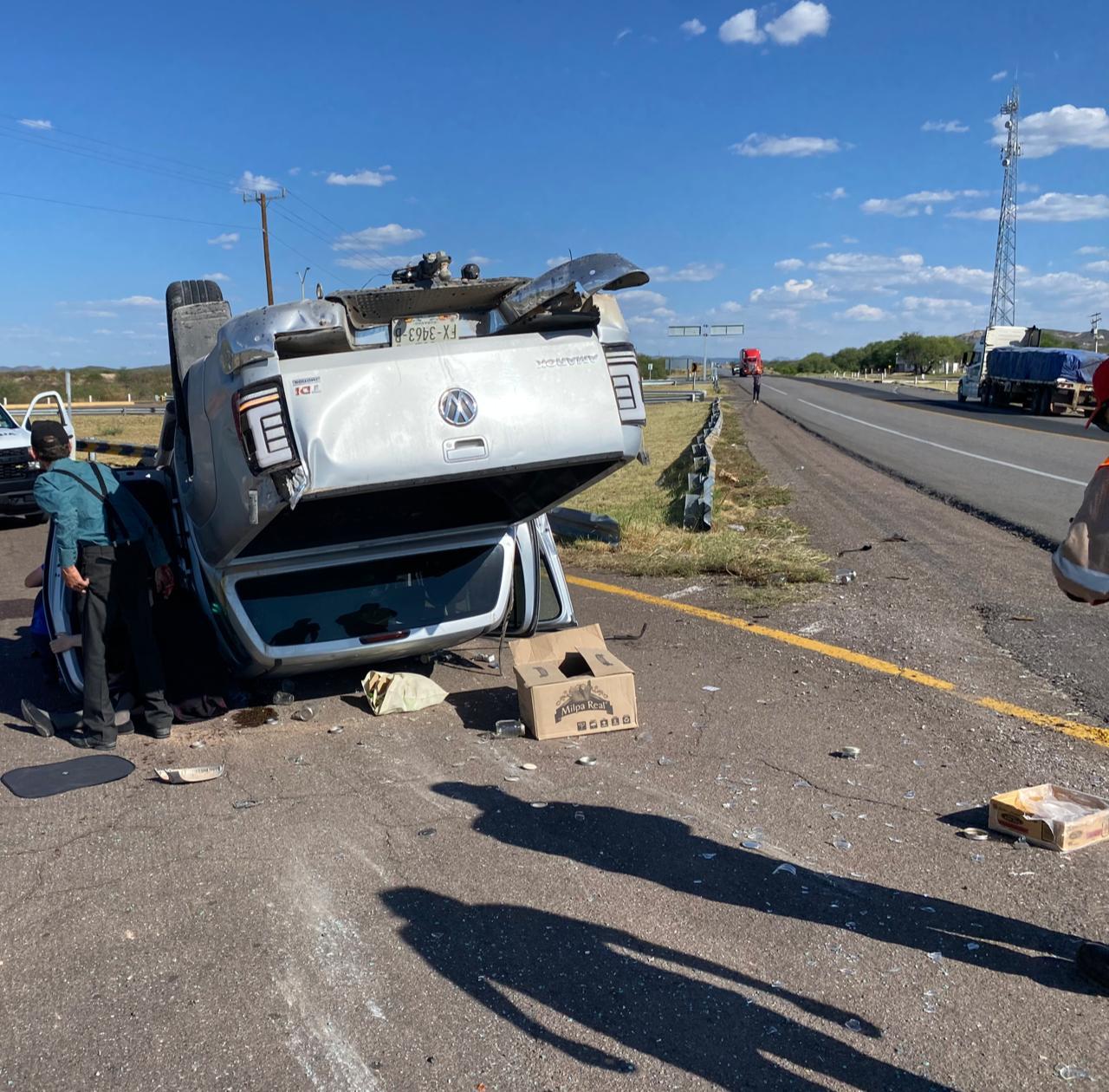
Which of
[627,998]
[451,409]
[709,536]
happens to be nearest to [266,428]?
[451,409]

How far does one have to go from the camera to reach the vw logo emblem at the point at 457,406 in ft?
15.9

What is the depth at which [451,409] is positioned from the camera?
484 centimetres

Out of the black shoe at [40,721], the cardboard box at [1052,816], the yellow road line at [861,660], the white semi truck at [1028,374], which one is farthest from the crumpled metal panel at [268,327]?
the white semi truck at [1028,374]

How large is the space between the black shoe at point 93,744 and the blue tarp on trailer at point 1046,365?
115 ft

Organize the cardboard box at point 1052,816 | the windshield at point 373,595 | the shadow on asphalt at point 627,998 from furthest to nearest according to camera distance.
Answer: the windshield at point 373,595, the cardboard box at point 1052,816, the shadow on asphalt at point 627,998

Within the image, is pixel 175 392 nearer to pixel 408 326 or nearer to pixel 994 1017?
pixel 408 326

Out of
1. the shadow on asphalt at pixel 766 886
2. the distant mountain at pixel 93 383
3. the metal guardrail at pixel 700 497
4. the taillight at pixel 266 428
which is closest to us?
the shadow on asphalt at pixel 766 886

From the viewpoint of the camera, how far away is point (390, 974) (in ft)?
11.4

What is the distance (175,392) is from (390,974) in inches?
163

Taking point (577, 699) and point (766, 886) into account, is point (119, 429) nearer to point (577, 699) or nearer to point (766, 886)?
point (577, 699)

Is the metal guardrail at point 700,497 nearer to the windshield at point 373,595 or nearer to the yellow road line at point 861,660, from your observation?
the yellow road line at point 861,660

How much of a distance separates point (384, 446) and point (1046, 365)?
38.2 meters

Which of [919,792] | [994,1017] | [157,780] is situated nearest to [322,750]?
[157,780]

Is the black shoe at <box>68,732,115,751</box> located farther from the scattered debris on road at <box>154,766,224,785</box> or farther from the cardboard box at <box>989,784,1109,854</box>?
the cardboard box at <box>989,784,1109,854</box>
